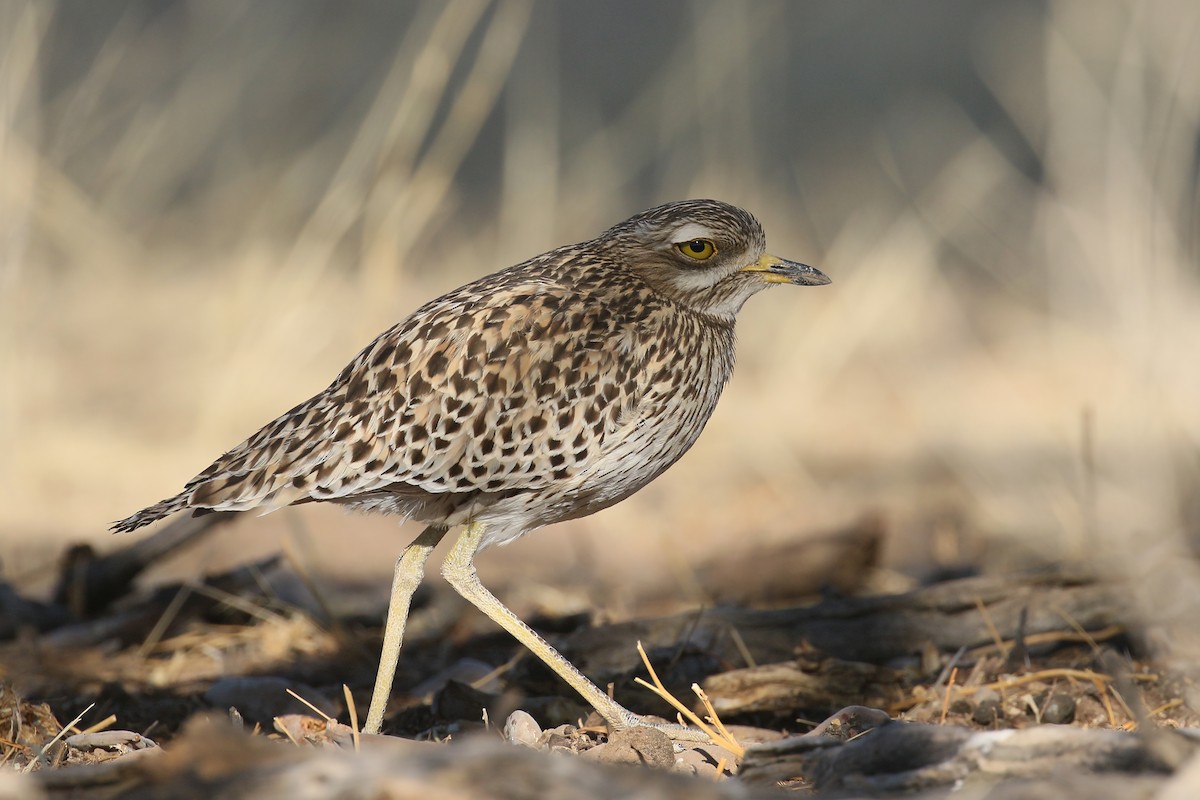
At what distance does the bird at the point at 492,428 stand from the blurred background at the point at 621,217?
159 centimetres

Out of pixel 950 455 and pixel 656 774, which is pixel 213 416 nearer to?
pixel 950 455

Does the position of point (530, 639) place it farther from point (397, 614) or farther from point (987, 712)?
point (987, 712)

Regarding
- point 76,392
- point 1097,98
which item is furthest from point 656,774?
point 76,392

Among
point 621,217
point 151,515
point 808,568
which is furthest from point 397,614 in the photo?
point 621,217

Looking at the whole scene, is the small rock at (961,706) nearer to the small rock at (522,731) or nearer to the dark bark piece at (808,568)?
the small rock at (522,731)

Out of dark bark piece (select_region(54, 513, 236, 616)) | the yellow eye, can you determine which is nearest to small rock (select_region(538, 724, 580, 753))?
the yellow eye

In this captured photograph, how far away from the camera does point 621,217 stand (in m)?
12.9

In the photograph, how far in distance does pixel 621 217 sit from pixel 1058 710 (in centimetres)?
905

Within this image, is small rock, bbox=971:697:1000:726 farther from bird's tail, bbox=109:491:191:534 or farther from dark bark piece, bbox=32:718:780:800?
bird's tail, bbox=109:491:191:534

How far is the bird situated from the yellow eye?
0.88 ft

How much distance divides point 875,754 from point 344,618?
134 inches

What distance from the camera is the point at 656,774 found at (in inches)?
105

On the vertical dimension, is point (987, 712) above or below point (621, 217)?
below

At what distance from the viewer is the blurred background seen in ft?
22.6
